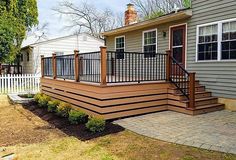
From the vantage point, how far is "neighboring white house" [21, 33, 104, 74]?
20.0 meters

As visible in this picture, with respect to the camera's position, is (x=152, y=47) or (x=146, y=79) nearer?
(x=146, y=79)

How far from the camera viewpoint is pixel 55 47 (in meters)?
20.3

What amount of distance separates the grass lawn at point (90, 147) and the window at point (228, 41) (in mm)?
4435

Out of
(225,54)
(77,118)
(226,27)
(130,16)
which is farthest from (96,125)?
(130,16)

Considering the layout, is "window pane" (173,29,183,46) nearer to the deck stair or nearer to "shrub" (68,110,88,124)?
the deck stair

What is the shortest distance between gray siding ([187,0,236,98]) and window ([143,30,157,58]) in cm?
207

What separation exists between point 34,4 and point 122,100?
16.7 metres

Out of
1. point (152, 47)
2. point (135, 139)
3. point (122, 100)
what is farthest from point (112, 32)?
point (135, 139)

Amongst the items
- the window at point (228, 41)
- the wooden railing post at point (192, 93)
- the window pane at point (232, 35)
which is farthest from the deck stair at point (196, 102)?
the window pane at point (232, 35)

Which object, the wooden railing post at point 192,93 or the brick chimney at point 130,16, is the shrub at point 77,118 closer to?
the wooden railing post at point 192,93

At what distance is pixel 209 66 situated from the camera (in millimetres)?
8812

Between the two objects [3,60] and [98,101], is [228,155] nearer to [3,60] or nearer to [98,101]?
[98,101]

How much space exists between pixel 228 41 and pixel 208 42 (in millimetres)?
782

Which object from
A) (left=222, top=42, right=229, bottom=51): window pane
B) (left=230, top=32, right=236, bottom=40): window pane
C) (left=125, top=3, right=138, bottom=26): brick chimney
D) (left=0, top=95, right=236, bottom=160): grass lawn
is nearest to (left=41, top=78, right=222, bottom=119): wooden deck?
(left=0, top=95, right=236, bottom=160): grass lawn
